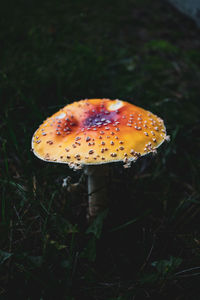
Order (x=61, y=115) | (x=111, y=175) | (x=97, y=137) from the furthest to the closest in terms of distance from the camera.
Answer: (x=111, y=175), (x=61, y=115), (x=97, y=137)

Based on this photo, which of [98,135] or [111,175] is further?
[111,175]

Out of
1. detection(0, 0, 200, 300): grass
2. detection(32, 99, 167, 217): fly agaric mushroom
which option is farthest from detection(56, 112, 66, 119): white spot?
detection(0, 0, 200, 300): grass

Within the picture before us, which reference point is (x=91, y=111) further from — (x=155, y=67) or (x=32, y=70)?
(x=155, y=67)

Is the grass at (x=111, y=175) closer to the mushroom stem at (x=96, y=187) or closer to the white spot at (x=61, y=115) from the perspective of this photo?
the mushroom stem at (x=96, y=187)

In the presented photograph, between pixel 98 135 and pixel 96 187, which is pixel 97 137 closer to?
pixel 98 135

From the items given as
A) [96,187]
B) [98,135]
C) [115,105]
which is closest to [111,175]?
[96,187]

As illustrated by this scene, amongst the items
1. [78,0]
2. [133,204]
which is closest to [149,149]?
[133,204]

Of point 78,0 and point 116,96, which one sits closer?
point 116,96
